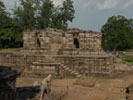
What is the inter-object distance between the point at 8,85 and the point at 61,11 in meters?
39.1

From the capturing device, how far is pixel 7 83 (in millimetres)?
5977

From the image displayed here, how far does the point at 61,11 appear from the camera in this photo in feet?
144

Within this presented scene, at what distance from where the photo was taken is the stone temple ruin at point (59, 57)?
1546 centimetres

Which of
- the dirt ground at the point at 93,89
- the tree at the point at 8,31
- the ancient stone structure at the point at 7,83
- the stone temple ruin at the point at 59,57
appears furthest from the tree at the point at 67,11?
the ancient stone structure at the point at 7,83

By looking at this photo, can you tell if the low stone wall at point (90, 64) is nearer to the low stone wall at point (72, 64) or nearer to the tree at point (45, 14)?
the low stone wall at point (72, 64)

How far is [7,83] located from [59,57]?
10.5 m

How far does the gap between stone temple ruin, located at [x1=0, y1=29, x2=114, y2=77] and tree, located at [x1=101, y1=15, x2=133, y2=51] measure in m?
27.3

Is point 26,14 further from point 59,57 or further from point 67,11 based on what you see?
point 59,57

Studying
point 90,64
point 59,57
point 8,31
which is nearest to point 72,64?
point 59,57

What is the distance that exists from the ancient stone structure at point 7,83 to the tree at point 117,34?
42.8 meters

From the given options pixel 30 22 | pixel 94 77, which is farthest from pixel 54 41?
pixel 30 22

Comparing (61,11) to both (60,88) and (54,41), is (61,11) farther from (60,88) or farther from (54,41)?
(60,88)

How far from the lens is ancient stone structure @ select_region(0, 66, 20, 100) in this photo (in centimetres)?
584

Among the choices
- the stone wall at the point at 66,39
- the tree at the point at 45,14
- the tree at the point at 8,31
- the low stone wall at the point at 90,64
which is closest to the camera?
the low stone wall at the point at 90,64
